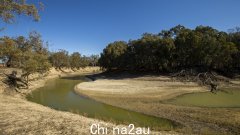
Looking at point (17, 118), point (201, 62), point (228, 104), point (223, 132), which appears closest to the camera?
point (17, 118)

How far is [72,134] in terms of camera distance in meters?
10.7

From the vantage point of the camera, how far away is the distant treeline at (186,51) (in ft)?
189

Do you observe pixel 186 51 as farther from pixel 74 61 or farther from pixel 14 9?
pixel 74 61

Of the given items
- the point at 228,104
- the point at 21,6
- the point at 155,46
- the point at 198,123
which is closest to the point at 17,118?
the point at 21,6

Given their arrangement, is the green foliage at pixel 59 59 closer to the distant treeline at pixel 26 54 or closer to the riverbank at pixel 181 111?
the distant treeline at pixel 26 54

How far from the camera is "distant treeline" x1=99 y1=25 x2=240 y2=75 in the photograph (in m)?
57.6

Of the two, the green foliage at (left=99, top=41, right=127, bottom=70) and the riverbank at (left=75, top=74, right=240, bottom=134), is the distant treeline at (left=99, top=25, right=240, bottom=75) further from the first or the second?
the riverbank at (left=75, top=74, right=240, bottom=134)

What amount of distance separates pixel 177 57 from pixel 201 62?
752 centimetres

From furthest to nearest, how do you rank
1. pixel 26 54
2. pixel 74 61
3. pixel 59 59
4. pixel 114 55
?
pixel 74 61
pixel 59 59
pixel 114 55
pixel 26 54

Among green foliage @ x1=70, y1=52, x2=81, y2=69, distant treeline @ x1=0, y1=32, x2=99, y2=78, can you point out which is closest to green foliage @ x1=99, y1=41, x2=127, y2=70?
distant treeline @ x1=0, y1=32, x2=99, y2=78

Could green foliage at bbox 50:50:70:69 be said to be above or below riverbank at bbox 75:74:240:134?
above

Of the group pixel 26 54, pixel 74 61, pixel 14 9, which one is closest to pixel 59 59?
pixel 74 61

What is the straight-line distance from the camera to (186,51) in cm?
6244

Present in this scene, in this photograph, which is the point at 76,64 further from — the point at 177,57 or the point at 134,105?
the point at 134,105
